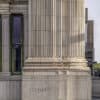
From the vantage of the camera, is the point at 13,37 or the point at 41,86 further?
the point at 13,37

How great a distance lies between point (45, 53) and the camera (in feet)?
93.1

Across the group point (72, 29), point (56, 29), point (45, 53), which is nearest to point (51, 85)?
point (45, 53)

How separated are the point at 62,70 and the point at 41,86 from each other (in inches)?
58.2

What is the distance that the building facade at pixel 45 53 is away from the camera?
27.8 m

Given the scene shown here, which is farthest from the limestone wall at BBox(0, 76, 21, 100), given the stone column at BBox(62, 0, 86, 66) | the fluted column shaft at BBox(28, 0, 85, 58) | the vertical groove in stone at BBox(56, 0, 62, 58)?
the stone column at BBox(62, 0, 86, 66)

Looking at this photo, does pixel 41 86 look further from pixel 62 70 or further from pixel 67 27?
pixel 67 27

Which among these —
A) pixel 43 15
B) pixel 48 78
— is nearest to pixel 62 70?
pixel 48 78

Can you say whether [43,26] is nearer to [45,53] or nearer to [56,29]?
[56,29]

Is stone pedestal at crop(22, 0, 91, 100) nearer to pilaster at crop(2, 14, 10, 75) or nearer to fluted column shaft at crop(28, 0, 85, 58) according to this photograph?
fluted column shaft at crop(28, 0, 85, 58)

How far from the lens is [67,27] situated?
28906mm

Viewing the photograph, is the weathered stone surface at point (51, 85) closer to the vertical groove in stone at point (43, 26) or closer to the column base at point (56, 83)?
the column base at point (56, 83)

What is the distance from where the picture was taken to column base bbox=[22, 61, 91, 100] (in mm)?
27688

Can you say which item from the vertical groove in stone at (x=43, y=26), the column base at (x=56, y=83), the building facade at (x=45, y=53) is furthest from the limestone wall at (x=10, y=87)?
the vertical groove in stone at (x=43, y=26)

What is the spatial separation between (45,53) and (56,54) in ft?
1.97
